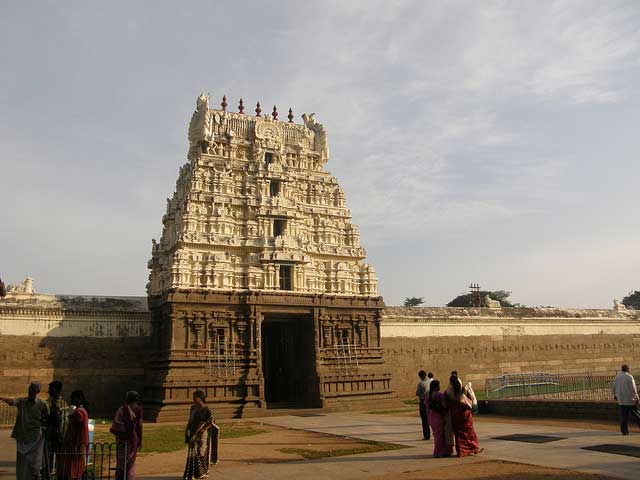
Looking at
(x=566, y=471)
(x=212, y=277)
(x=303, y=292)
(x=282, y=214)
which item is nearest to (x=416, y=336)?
(x=303, y=292)

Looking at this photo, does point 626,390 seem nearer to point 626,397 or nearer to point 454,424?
point 626,397

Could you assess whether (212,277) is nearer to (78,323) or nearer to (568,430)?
(78,323)

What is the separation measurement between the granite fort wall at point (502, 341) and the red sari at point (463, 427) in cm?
2062

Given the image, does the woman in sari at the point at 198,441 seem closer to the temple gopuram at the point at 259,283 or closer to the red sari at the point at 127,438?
the red sari at the point at 127,438

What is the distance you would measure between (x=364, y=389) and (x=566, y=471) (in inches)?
747

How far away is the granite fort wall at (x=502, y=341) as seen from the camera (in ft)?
109

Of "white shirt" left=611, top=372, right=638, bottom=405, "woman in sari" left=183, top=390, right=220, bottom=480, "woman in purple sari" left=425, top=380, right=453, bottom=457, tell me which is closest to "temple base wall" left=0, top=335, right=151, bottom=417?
"woman in sari" left=183, top=390, right=220, bottom=480

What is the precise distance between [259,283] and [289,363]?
4752 millimetres

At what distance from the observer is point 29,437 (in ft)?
28.7

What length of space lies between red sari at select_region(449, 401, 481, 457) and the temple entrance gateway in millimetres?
15351

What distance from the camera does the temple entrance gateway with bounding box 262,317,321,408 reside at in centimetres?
2756

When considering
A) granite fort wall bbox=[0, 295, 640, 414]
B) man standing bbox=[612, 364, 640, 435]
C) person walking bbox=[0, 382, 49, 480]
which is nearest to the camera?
person walking bbox=[0, 382, 49, 480]

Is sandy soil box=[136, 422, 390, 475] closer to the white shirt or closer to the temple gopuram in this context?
the white shirt

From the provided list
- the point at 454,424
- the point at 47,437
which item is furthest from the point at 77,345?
the point at 454,424
